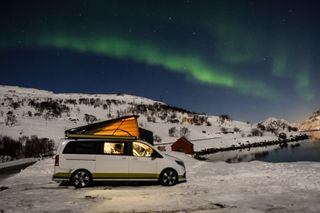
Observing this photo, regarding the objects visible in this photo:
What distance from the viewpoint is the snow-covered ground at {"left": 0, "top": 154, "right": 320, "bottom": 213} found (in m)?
9.21

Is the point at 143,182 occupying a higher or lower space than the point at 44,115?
lower

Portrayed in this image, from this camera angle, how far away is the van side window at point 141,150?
13984 millimetres

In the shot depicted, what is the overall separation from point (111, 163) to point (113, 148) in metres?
0.71

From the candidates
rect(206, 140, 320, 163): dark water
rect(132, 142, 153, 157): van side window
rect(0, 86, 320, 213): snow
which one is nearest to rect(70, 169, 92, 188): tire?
rect(0, 86, 320, 213): snow

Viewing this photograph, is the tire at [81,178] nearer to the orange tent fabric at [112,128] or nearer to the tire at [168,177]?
the orange tent fabric at [112,128]

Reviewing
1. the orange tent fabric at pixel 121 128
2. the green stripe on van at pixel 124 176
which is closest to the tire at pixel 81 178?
the green stripe on van at pixel 124 176

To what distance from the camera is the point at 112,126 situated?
1647 centimetres

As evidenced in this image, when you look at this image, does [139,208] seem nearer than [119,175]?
Yes

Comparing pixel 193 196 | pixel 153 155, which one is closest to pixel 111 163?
pixel 153 155

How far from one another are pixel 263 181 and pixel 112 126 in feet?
26.7

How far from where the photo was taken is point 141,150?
554 inches

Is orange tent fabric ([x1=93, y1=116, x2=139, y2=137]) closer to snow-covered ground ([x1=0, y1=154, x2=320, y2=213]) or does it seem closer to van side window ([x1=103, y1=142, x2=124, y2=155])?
van side window ([x1=103, y1=142, x2=124, y2=155])

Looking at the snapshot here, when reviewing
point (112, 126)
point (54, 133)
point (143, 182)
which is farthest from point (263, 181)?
point (54, 133)

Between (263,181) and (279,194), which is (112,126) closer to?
(263,181)
